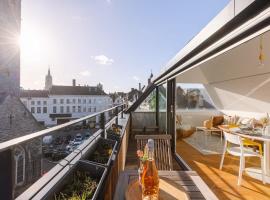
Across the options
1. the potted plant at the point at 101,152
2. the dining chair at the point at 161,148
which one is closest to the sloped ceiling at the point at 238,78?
the dining chair at the point at 161,148

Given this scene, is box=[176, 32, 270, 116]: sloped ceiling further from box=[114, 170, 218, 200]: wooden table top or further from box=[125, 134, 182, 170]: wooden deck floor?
box=[114, 170, 218, 200]: wooden table top

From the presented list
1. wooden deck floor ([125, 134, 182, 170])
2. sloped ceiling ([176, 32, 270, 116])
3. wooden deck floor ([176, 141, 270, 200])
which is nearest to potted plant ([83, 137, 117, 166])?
wooden deck floor ([125, 134, 182, 170])

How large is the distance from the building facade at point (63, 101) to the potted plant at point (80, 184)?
30094mm

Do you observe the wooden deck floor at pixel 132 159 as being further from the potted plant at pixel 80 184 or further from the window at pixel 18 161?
the window at pixel 18 161

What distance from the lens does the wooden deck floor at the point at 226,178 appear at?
2.67 meters

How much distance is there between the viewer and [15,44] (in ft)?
59.4

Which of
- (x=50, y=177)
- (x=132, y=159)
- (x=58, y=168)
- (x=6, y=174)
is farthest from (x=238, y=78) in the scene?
(x=6, y=174)

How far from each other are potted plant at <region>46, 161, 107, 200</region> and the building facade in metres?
30.1

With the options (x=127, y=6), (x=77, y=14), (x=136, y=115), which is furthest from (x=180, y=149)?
(x=77, y=14)

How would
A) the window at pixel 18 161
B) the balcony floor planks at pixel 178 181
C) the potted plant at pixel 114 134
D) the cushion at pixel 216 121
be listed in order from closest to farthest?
the window at pixel 18 161 → the balcony floor planks at pixel 178 181 → the potted plant at pixel 114 134 → the cushion at pixel 216 121

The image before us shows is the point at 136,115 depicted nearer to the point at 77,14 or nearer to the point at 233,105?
the point at 233,105

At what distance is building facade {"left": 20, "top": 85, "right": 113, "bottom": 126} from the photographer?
31734 mm

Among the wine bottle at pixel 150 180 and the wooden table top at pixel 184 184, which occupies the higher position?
the wine bottle at pixel 150 180

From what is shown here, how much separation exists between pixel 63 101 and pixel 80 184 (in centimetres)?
3431
